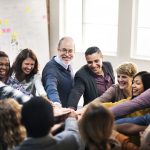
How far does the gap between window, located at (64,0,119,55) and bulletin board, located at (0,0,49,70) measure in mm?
431

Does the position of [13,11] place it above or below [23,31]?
above

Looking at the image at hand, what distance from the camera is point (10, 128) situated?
1.81 m

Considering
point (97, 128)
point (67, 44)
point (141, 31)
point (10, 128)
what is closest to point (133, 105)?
point (97, 128)

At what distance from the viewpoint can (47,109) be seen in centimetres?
163

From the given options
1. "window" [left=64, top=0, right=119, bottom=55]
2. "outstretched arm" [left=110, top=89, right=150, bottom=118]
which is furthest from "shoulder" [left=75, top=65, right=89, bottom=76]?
"window" [left=64, top=0, right=119, bottom=55]

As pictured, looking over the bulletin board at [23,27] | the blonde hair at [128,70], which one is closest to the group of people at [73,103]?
the blonde hair at [128,70]

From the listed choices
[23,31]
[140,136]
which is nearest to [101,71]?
[140,136]

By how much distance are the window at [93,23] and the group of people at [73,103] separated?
1.71 m

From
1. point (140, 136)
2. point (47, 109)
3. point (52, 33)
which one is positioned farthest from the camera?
point (52, 33)

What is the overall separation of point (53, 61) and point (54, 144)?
169 cm

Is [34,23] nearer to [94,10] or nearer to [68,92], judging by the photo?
[94,10]

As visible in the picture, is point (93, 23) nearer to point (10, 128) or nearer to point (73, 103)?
point (73, 103)

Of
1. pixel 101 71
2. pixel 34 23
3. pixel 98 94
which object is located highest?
pixel 34 23

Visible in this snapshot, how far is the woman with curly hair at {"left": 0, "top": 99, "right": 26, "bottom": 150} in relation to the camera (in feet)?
5.87
